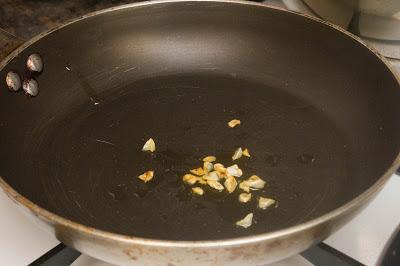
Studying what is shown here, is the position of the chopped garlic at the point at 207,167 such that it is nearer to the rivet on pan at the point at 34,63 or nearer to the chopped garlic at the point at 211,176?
the chopped garlic at the point at 211,176

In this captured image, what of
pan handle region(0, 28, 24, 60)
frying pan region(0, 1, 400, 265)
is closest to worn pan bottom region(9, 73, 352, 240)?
frying pan region(0, 1, 400, 265)

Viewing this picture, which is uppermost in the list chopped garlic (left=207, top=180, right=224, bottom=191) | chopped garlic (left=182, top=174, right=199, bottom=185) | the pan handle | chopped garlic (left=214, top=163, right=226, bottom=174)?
the pan handle

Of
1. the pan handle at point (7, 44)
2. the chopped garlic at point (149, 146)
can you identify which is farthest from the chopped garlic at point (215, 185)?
the pan handle at point (7, 44)

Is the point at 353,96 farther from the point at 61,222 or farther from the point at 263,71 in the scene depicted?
the point at 61,222

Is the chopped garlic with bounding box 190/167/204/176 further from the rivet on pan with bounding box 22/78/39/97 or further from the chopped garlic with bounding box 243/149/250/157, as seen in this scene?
the rivet on pan with bounding box 22/78/39/97

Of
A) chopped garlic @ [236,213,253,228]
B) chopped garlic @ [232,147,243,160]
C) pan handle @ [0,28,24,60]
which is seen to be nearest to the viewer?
chopped garlic @ [236,213,253,228]
